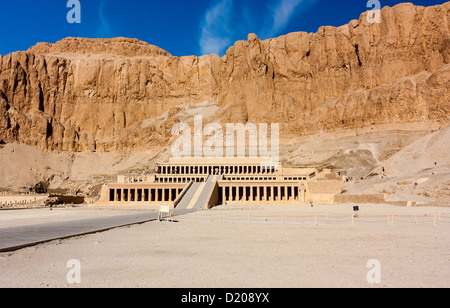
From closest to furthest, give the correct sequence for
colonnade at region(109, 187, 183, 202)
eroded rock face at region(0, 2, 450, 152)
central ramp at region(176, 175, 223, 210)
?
1. central ramp at region(176, 175, 223, 210)
2. colonnade at region(109, 187, 183, 202)
3. eroded rock face at region(0, 2, 450, 152)

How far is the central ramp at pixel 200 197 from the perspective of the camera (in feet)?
158

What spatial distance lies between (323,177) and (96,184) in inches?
2433

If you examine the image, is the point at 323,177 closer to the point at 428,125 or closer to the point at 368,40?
the point at 428,125

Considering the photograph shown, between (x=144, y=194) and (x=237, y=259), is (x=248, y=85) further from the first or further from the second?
(x=237, y=259)

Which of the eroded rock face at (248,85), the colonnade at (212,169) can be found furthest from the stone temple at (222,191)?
the eroded rock face at (248,85)

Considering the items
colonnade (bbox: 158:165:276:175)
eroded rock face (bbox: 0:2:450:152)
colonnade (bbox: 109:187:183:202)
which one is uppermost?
eroded rock face (bbox: 0:2:450:152)

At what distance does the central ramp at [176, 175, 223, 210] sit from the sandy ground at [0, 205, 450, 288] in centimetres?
2695

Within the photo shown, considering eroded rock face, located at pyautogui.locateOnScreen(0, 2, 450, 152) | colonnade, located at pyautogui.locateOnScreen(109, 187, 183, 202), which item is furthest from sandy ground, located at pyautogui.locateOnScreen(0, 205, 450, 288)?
eroded rock face, located at pyautogui.locateOnScreen(0, 2, 450, 152)

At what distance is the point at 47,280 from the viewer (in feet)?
33.1

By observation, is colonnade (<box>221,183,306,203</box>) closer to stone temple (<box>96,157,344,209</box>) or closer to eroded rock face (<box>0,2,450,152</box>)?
stone temple (<box>96,157,344,209</box>)

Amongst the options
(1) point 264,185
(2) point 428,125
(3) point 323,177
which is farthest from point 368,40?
(1) point 264,185

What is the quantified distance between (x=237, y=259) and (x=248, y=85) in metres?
125

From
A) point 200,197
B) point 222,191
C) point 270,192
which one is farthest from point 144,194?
point 270,192

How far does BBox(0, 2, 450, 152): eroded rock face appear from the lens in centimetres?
11106
